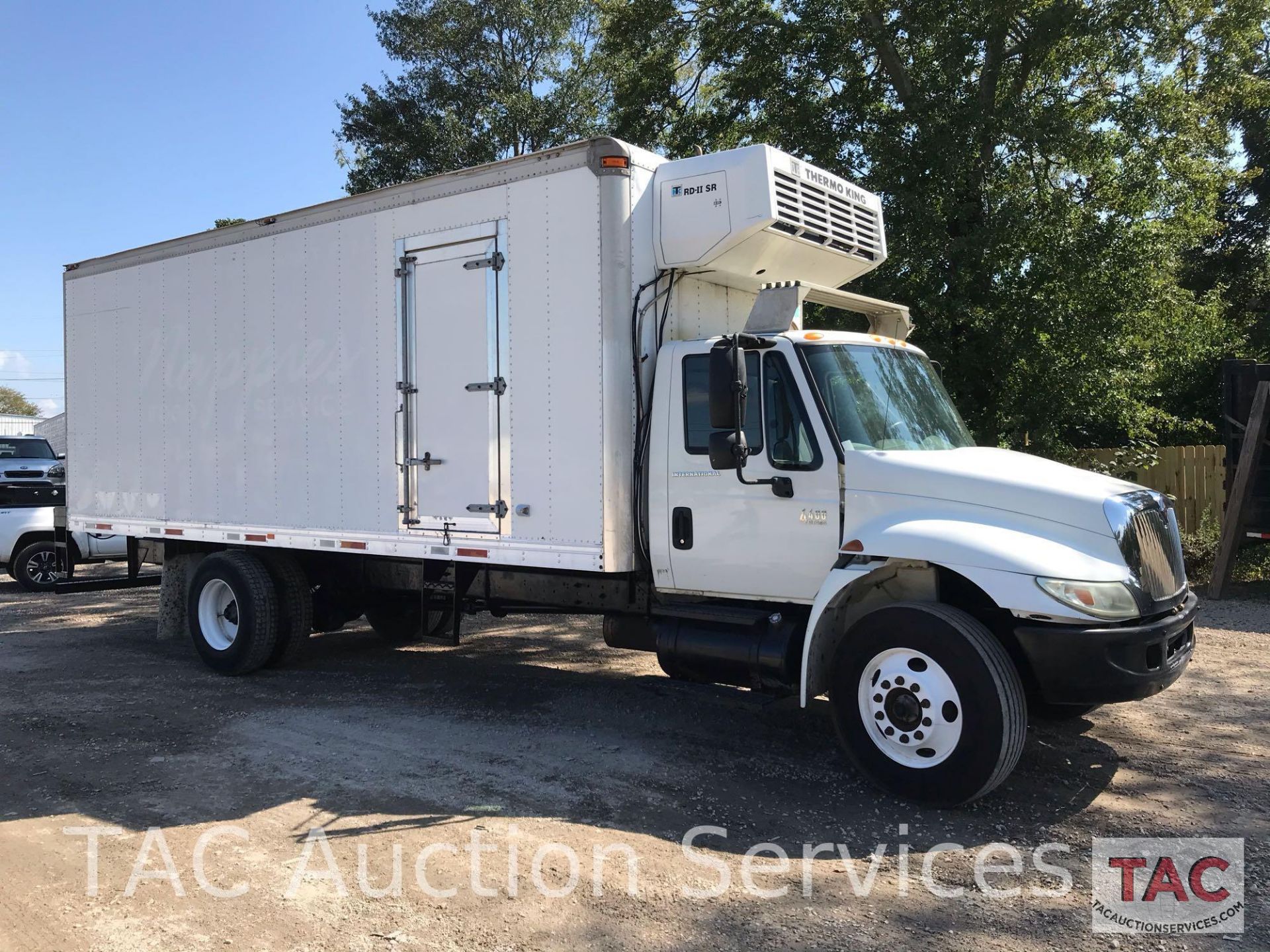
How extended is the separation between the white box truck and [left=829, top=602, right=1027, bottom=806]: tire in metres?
0.01

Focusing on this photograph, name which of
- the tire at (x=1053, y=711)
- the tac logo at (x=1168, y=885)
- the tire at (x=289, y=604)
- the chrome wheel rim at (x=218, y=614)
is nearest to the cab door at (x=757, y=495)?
the tire at (x=1053, y=711)

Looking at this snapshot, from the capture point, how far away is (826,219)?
253 inches

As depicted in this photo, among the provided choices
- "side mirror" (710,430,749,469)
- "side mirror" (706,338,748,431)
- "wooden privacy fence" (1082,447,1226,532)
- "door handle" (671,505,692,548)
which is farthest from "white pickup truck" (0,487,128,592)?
"wooden privacy fence" (1082,447,1226,532)

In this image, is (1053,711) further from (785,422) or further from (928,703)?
(785,422)

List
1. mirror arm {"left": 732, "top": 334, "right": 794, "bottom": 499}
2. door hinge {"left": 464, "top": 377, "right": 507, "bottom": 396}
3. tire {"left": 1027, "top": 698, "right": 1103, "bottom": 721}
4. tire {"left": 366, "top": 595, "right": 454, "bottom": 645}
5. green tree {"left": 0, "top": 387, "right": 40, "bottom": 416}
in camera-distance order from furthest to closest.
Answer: green tree {"left": 0, "top": 387, "right": 40, "bottom": 416} → tire {"left": 366, "top": 595, "right": 454, "bottom": 645} → door hinge {"left": 464, "top": 377, "right": 507, "bottom": 396} → tire {"left": 1027, "top": 698, "right": 1103, "bottom": 721} → mirror arm {"left": 732, "top": 334, "right": 794, "bottom": 499}

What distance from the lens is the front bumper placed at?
4621 millimetres

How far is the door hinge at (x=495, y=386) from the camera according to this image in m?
6.38

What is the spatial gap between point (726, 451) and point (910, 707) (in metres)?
1.63

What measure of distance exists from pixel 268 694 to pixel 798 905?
4932 millimetres

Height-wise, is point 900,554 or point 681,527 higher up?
point 681,527

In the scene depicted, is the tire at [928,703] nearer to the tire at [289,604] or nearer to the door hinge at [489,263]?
the door hinge at [489,263]

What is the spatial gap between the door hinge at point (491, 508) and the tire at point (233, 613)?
240 cm

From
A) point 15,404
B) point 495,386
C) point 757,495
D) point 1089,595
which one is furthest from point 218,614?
point 15,404

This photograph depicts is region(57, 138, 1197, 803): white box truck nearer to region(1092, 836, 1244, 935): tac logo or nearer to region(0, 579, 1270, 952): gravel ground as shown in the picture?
region(0, 579, 1270, 952): gravel ground
